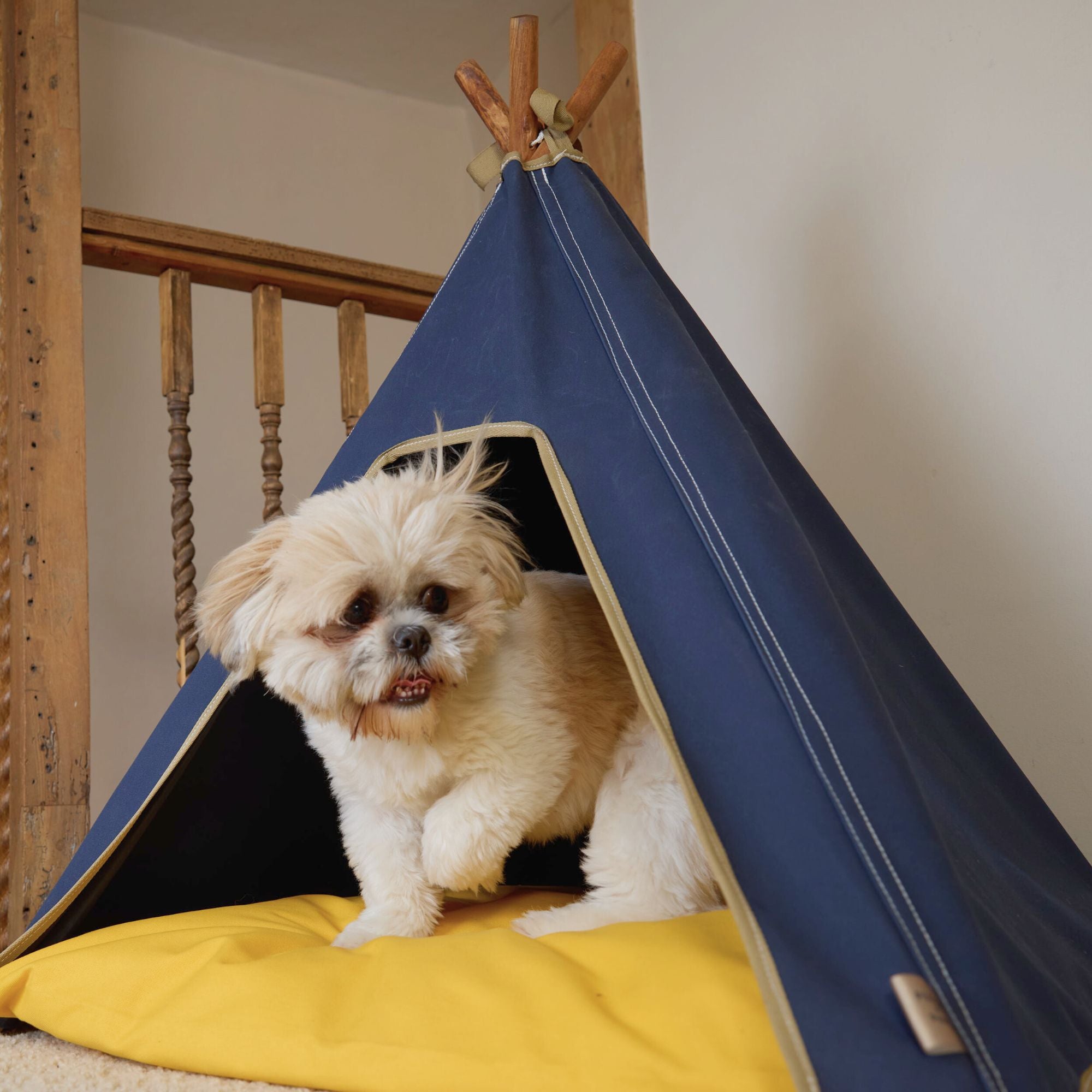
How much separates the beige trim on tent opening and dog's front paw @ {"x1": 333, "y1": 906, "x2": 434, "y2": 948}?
39 centimetres

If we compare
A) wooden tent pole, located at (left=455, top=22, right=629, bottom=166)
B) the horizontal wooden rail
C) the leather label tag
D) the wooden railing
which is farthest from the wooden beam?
the leather label tag

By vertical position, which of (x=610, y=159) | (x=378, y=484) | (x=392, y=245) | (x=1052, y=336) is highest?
(x=392, y=245)

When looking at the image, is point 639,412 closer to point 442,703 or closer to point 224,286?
point 442,703

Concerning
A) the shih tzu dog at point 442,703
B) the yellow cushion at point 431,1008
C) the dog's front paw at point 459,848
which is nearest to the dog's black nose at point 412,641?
the shih tzu dog at point 442,703

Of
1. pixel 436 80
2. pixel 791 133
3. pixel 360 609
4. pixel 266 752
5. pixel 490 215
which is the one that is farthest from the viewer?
pixel 436 80

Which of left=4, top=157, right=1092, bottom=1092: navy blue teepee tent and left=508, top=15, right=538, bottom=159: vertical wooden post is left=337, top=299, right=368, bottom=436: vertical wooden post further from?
left=508, top=15, right=538, bottom=159: vertical wooden post

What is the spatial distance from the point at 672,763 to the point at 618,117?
231 centimetres

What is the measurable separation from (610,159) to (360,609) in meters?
2.03

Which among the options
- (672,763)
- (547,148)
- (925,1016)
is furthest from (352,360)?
(925,1016)

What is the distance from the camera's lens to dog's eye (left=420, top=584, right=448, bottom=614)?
1.37m

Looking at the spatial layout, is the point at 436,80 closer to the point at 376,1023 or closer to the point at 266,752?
the point at 266,752

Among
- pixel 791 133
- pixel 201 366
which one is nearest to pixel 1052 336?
pixel 791 133

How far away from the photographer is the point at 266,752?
1847 millimetres

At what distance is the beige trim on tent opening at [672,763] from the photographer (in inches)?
35.3
